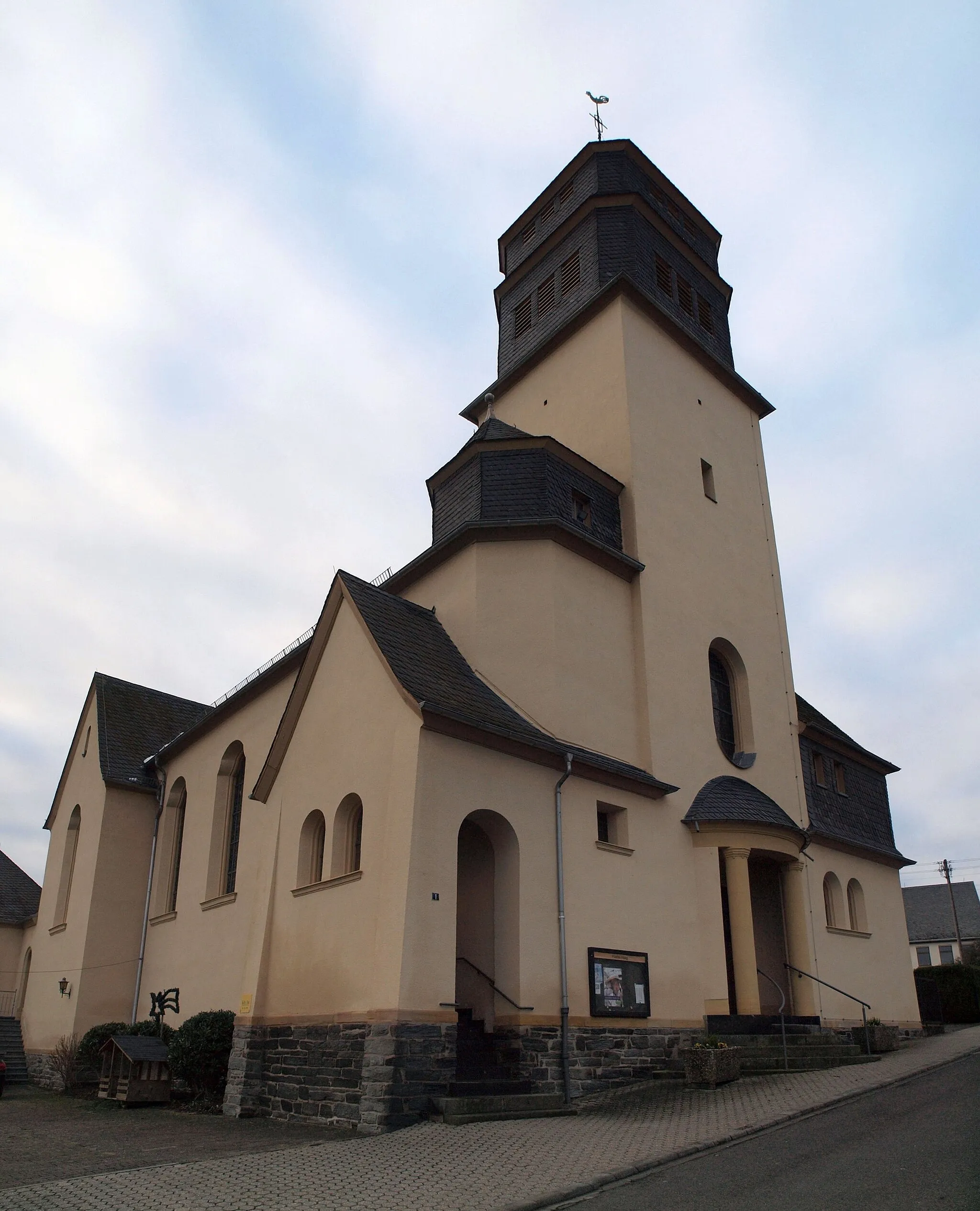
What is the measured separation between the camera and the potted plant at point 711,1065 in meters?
13.6

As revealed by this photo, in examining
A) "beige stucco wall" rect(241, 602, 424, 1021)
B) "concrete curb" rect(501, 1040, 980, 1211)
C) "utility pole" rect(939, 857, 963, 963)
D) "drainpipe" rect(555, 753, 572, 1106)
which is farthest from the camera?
"utility pole" rect(939, 857, 963, 963)

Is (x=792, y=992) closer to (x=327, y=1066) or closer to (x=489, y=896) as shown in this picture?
(x=489, y=896)

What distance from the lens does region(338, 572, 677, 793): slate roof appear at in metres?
13.8

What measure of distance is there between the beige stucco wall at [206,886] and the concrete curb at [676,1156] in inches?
361

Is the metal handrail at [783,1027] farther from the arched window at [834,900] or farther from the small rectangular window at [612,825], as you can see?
the small rectangular window at [612,825]

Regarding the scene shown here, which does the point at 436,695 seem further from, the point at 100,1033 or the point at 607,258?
the point at 607,258

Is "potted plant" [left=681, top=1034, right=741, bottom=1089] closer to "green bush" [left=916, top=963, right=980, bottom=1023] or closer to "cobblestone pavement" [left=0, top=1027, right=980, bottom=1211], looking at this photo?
"cobblestone pavement" [left=0, top=1027, right=980, bottom=1211]

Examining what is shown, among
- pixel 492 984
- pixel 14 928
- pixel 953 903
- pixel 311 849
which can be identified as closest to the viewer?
pixel 492 984

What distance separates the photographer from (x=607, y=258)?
23.3 m

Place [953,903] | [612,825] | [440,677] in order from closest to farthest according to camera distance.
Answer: [440,677] → [612,825] → [953,903]

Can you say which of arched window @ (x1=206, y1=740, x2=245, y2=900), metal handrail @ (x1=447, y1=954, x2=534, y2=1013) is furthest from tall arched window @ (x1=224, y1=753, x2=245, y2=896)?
metal handrail @ (x1=447, y1=954, x2=534, y2=1013)

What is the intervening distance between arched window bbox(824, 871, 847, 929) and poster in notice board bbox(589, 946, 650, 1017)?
7694 millimetres

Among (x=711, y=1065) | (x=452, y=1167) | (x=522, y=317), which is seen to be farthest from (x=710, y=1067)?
(x=522, y=317)

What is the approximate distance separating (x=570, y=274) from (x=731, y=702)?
454 inches
